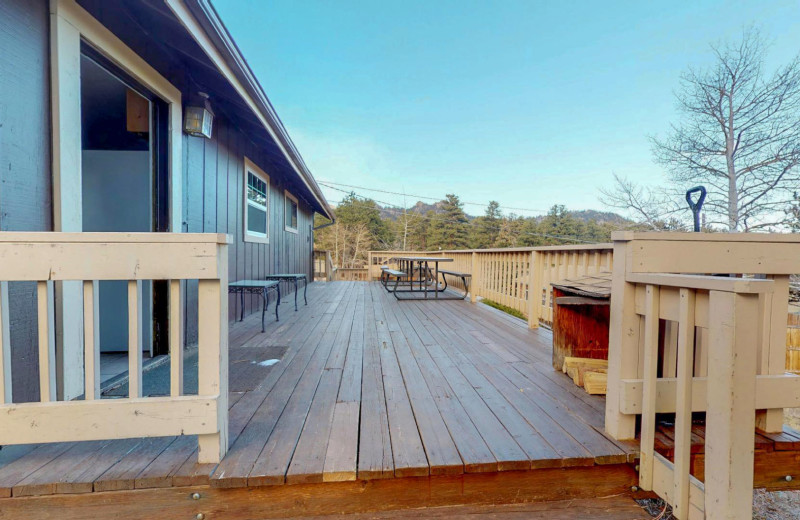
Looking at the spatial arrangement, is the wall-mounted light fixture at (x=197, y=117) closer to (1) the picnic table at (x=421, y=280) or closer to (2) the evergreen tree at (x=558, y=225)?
(1) the picnic table at (x=421, y=280)

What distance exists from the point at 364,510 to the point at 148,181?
2.65 m

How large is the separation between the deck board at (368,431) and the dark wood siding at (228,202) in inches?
53.2

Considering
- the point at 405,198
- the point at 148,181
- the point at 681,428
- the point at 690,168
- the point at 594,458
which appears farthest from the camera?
the point at 405,198

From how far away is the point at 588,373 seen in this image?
1825 millimetres

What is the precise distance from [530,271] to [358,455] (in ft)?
9.28

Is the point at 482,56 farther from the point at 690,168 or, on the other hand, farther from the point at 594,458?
the point at 594,458

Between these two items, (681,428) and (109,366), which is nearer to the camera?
(681,428)

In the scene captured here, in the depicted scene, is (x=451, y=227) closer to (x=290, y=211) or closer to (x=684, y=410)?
(x=290, y=211)

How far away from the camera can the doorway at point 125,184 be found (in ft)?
7.49

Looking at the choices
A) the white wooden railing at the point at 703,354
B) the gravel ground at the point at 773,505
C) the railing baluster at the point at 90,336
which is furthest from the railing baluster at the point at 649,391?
the railing baluster at the point at 90,336

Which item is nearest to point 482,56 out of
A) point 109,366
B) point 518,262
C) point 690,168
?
point 690,168

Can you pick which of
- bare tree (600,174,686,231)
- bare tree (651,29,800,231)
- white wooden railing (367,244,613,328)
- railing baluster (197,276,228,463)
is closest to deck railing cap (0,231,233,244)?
railing baluster (197,276,228,463)

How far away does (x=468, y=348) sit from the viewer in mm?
2588

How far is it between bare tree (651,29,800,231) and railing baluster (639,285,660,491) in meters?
13.0
